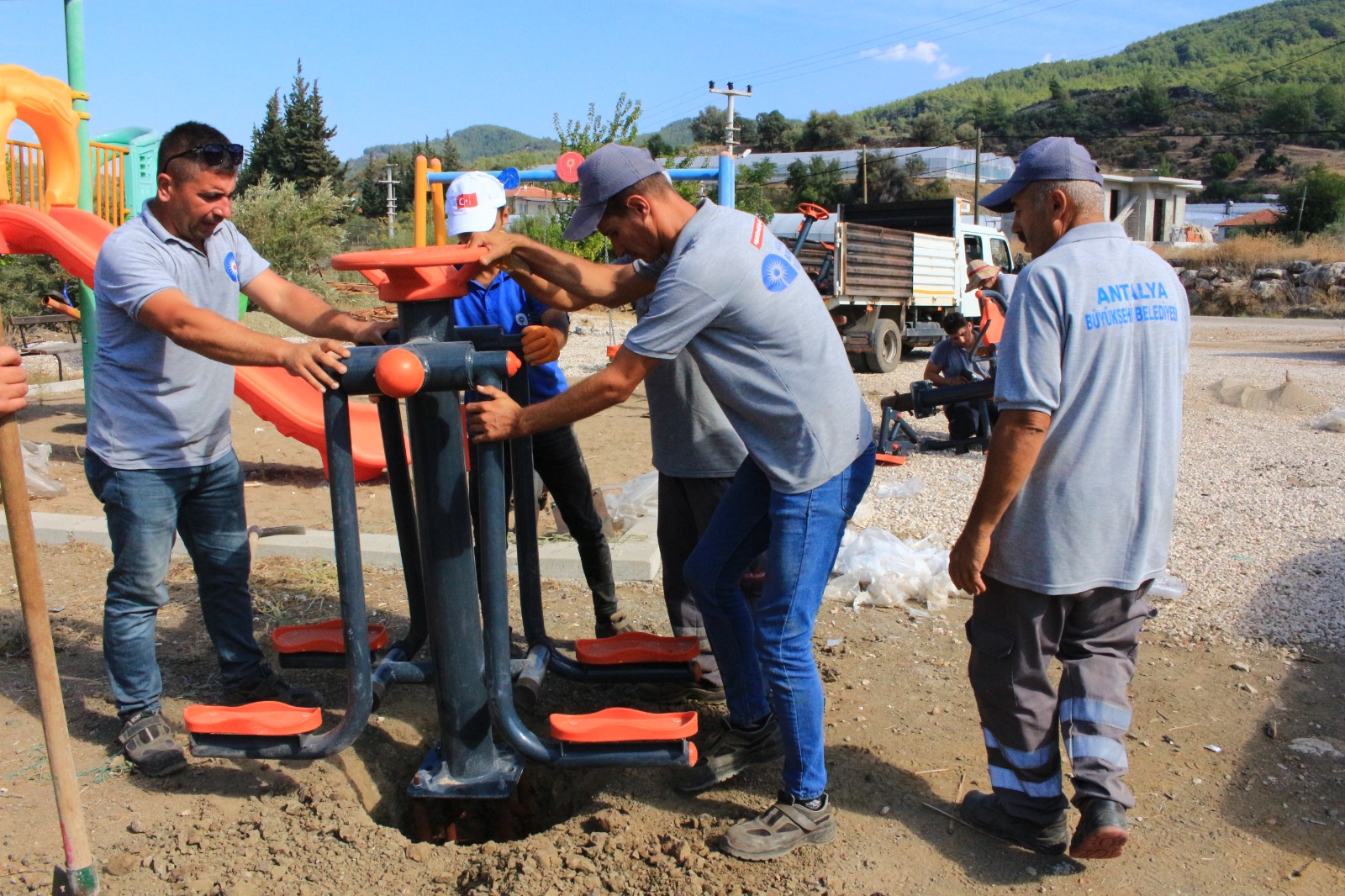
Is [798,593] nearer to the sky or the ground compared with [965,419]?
nearer to the sky

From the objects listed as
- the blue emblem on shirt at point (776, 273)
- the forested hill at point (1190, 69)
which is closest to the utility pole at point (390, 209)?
the blue emblem on shirt at point (776, 273)

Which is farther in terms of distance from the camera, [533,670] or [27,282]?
[27,282]

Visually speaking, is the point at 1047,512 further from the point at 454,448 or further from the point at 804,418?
the point at 454,448

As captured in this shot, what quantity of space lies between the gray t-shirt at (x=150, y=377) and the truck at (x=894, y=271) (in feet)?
33.4

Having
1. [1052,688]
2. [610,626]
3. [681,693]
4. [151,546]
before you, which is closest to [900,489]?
[610,626]

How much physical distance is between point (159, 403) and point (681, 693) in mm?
2001

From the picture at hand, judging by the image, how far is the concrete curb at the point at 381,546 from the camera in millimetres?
4953

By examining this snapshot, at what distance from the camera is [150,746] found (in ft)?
10.2

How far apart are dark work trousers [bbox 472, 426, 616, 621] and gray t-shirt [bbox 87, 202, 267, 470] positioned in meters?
1.10

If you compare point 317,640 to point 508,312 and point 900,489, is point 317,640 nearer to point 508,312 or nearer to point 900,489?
point 508,312

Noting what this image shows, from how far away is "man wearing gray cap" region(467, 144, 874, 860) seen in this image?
252 centimetres

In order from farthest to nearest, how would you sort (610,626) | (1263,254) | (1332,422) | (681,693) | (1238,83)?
(1238,83) → (1263,254) → (1332,422) → (610,626) → (681,693)

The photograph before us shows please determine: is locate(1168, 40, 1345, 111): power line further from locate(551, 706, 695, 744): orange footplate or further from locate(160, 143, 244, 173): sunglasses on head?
locate(551, 706, 695, 744): orange footplate

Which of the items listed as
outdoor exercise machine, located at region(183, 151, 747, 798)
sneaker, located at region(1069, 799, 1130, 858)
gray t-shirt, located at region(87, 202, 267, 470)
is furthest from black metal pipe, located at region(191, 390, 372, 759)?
sneaker, located at region(1069, 799, 1130, 858)
